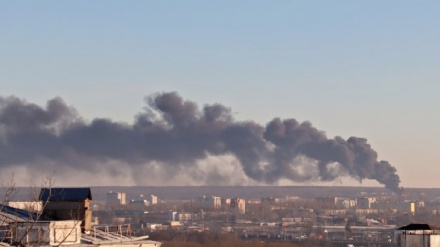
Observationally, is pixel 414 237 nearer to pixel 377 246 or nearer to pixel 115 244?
pixel 115 244

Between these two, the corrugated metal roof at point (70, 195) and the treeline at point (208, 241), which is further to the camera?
the treeline at point (208, 241)

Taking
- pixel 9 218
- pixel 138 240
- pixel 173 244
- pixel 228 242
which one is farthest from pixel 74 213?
pixel 228 242

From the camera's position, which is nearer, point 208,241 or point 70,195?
point 70,195

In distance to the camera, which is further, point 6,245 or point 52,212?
point 52,212

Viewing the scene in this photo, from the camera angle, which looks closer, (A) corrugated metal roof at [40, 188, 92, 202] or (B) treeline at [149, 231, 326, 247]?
(A) corrugated metal roof at [40, 188, 92, 202]

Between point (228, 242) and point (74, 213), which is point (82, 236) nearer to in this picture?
point (74, 213)

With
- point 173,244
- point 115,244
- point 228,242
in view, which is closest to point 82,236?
point 115,244

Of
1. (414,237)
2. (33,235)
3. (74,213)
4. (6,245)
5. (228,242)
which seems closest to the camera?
(6,245)

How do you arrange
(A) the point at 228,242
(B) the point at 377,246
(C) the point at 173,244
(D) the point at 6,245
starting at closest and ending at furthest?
1. (D) the point at 6,245
2. (C) the point at 173,244
3. (A) the point at 228,242
4. (B) the point at 377,246

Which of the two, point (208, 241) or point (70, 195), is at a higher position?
point (208, 241)
